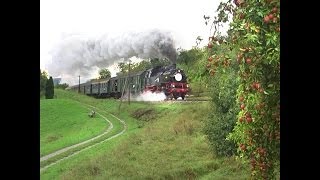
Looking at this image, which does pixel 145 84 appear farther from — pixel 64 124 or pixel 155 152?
pixel 64 124

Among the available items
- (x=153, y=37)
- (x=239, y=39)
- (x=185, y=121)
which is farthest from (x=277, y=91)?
(x=153, y=37)

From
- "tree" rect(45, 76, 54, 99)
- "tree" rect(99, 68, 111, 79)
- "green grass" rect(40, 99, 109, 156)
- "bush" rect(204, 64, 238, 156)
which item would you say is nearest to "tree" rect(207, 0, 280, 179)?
"bush" rect(204, 64, 238, 156)

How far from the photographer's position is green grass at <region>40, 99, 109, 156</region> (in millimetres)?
2457

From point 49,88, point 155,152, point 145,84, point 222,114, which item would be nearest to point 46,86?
point 49,88

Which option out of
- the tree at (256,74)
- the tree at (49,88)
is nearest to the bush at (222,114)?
the tree at (256,74)

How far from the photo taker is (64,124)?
2.54 meters

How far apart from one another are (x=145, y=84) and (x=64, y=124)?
0.44m

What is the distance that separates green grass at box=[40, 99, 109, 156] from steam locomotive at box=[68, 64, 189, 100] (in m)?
0.10

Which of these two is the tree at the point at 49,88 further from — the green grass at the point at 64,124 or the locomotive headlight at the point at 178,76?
the locomotive headlight at the point at 178,76

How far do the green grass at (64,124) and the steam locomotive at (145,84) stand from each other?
0.34 ft
